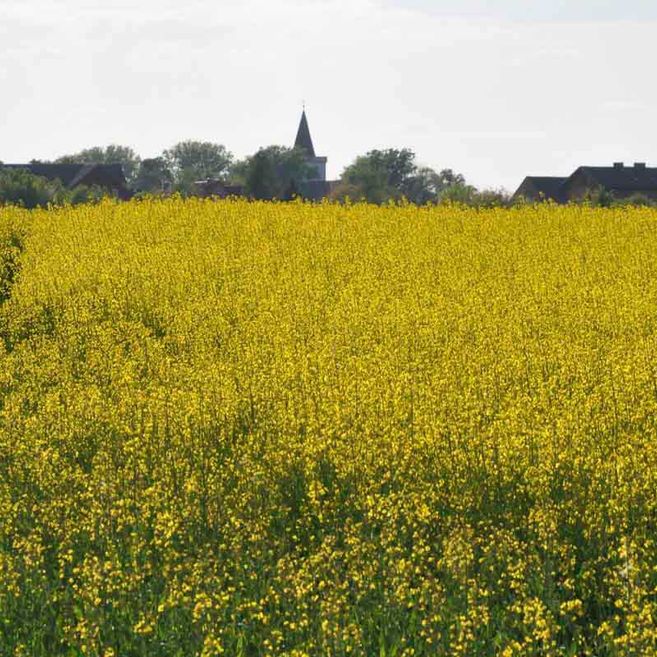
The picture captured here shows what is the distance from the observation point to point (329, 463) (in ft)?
27.3

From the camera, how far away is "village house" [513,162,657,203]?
259 ft

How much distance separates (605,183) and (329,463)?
239 ft

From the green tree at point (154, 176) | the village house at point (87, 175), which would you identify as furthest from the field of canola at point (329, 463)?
the green tree at point (154, 176)

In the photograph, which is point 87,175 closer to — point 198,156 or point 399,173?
point 399,173

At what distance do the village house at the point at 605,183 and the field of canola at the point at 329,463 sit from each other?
6329 centimetres

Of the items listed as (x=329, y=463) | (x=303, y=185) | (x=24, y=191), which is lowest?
(x=303, y=185)

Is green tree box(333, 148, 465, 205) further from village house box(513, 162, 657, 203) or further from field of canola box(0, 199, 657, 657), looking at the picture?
field of canola box(0, 199, 657, 657)

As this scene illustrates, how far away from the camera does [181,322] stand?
1413 cm

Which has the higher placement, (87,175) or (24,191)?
(24,191)

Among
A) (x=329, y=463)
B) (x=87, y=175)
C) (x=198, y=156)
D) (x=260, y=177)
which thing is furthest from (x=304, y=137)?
(x=329, y=463)

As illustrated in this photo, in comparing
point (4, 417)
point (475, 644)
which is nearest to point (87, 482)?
point (4, 417)

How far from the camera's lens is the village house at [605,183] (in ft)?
259

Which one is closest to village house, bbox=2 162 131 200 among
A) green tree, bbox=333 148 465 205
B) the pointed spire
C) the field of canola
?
green tree, bbox=333 148 465 205

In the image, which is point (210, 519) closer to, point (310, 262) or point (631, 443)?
point (631, 443)
